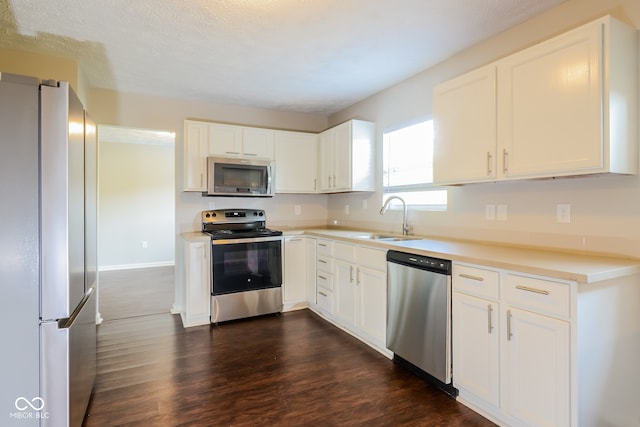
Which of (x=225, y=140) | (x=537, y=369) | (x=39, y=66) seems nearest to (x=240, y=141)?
(x=225, y=140)

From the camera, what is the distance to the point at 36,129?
1446mm

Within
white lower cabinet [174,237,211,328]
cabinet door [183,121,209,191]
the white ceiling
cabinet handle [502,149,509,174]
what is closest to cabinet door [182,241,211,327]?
white lower cabinet [174,237,211,328]

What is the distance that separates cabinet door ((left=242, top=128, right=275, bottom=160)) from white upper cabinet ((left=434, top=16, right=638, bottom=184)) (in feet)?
7.80

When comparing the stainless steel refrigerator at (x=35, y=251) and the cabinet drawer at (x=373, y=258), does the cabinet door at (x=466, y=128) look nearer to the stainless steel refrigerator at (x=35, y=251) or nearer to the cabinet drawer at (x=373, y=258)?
the cabinet drawer at (x=373, y=258)

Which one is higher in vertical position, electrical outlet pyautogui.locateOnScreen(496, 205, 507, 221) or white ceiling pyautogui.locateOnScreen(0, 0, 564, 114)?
white ceiling pyautogui.locateOnScreen(0, 0, 564, 114)

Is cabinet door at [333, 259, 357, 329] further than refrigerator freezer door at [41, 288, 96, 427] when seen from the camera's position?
Yes

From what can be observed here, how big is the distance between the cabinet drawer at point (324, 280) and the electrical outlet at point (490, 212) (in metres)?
1.57

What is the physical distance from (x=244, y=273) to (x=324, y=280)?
2.83 ft

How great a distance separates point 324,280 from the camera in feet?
11.7

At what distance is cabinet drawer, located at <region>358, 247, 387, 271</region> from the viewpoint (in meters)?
2.67

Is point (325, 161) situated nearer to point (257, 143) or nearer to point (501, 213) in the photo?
point (257, 143)

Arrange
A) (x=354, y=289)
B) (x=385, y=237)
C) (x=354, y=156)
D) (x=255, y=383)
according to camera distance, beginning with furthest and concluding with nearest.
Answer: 1. (x=354, y=156)
2. (x=385, y=237)
3. (x=354, y=289)
4. (x=255, y=383)

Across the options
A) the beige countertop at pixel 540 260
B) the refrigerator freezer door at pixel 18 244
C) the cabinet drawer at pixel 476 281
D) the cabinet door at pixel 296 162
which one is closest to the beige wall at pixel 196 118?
the cabinet door at pixel 296 162

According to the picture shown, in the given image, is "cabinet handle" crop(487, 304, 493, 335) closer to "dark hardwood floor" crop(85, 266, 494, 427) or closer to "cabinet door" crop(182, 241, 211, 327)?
"dark hardwood floor" crop(85, 266, 494, 427)
